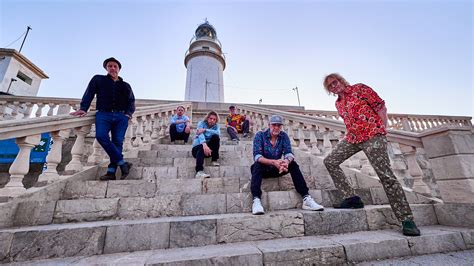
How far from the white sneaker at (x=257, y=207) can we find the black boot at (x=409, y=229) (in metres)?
1.33

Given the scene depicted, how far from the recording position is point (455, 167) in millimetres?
2088

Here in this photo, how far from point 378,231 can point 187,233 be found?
1901 mm

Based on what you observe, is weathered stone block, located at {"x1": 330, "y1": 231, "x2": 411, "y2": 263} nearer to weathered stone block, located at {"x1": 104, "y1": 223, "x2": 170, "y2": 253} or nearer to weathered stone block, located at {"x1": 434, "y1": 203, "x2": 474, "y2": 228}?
weathered stone block, located at {"x1": 434, "y1": 203, "x2": 474, "y2": 228}

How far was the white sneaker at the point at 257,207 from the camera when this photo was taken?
6.21ft

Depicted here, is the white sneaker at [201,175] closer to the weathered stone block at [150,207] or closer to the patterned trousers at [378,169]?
the weathered stone block at [150,207]

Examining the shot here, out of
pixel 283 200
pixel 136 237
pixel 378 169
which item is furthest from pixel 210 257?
pixel 378 169

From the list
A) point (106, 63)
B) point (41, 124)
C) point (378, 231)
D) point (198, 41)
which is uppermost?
point (198, 41)

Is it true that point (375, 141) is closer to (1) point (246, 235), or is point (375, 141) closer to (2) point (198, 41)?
→ (1) point (246, 235)

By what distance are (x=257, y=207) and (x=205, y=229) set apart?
594mm

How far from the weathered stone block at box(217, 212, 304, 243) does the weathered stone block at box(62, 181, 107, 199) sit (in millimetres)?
1534

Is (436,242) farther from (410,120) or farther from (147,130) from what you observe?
(410,120)

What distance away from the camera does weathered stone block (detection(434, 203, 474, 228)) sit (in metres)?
1.95

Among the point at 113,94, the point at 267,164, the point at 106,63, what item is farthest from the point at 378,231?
the point at 106,63

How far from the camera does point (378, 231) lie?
6.10 ft
